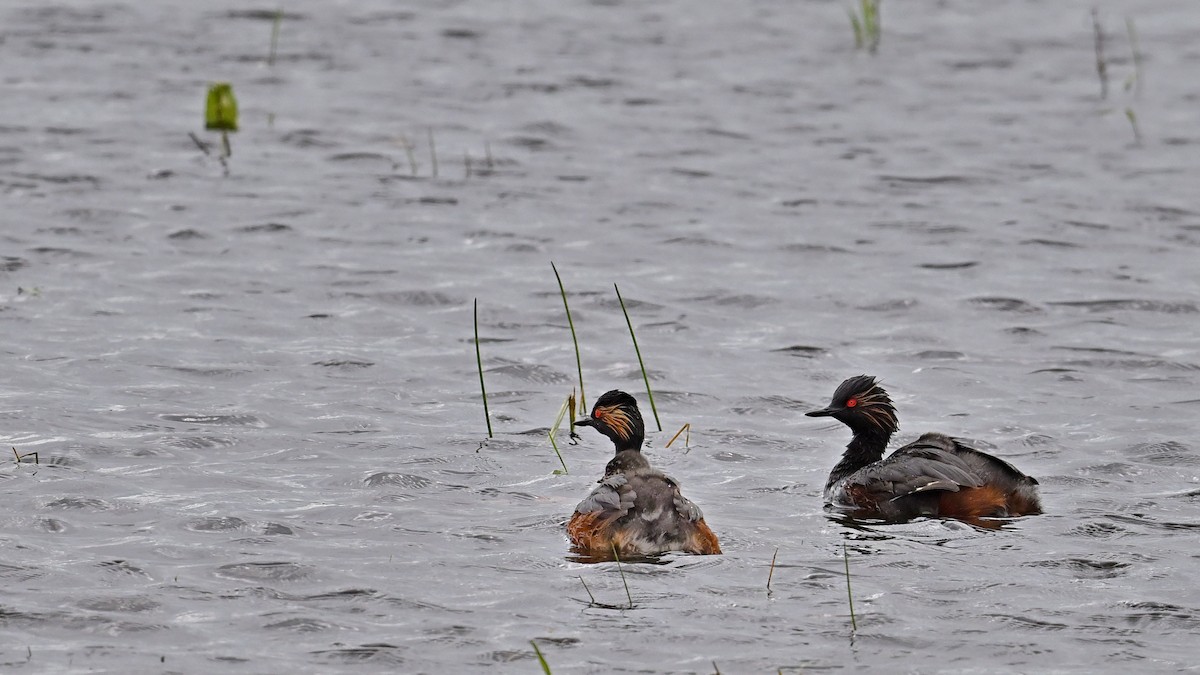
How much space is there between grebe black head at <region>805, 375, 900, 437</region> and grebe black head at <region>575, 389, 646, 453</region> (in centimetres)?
118

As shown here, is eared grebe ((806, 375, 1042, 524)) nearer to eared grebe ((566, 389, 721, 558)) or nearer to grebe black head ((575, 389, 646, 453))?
grebe black head ((575, 389, 646, 453))

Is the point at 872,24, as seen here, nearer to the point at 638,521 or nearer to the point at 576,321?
the point at 576,321

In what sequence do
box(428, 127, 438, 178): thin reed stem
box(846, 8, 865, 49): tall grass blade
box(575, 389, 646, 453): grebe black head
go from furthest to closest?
box(846, 8, 865, 49): tall grass blade → box(428, 127, 438, 178): thin reed stem → box(575, 389, 646, 453): grebe black head

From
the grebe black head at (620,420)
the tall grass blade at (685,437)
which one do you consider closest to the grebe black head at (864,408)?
the tall grass blade at (685,437)

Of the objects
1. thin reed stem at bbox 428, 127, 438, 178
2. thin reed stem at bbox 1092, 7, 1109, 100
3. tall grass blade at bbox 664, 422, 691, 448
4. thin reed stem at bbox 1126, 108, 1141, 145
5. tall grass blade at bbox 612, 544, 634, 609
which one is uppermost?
Result: thin reed stem at bbox 1092, 7, 1109, 100

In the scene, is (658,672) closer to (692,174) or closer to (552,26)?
(692,174)

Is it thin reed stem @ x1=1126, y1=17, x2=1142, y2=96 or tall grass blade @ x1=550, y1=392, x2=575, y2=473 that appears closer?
tall grass blade @ x1=550, y1=392, x2=575, y2=473

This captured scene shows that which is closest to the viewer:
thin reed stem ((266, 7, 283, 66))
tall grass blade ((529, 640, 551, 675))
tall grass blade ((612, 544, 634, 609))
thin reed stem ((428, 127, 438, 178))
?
tall grass blade ((529, 640, 551, 675))

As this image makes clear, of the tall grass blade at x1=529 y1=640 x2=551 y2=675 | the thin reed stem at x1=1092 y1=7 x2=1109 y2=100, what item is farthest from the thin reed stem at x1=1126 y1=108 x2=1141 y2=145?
the tall grass blade at x1=529 y1=640 x2=551 y2=675

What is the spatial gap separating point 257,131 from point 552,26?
5.83 meters

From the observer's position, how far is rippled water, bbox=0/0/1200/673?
7926mm

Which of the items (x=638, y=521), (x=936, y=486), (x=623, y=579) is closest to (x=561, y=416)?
(x=638, y=521)

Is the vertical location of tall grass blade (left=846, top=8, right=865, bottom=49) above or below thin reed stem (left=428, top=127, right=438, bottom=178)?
above

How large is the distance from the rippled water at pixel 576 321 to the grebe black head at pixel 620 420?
366 mm
